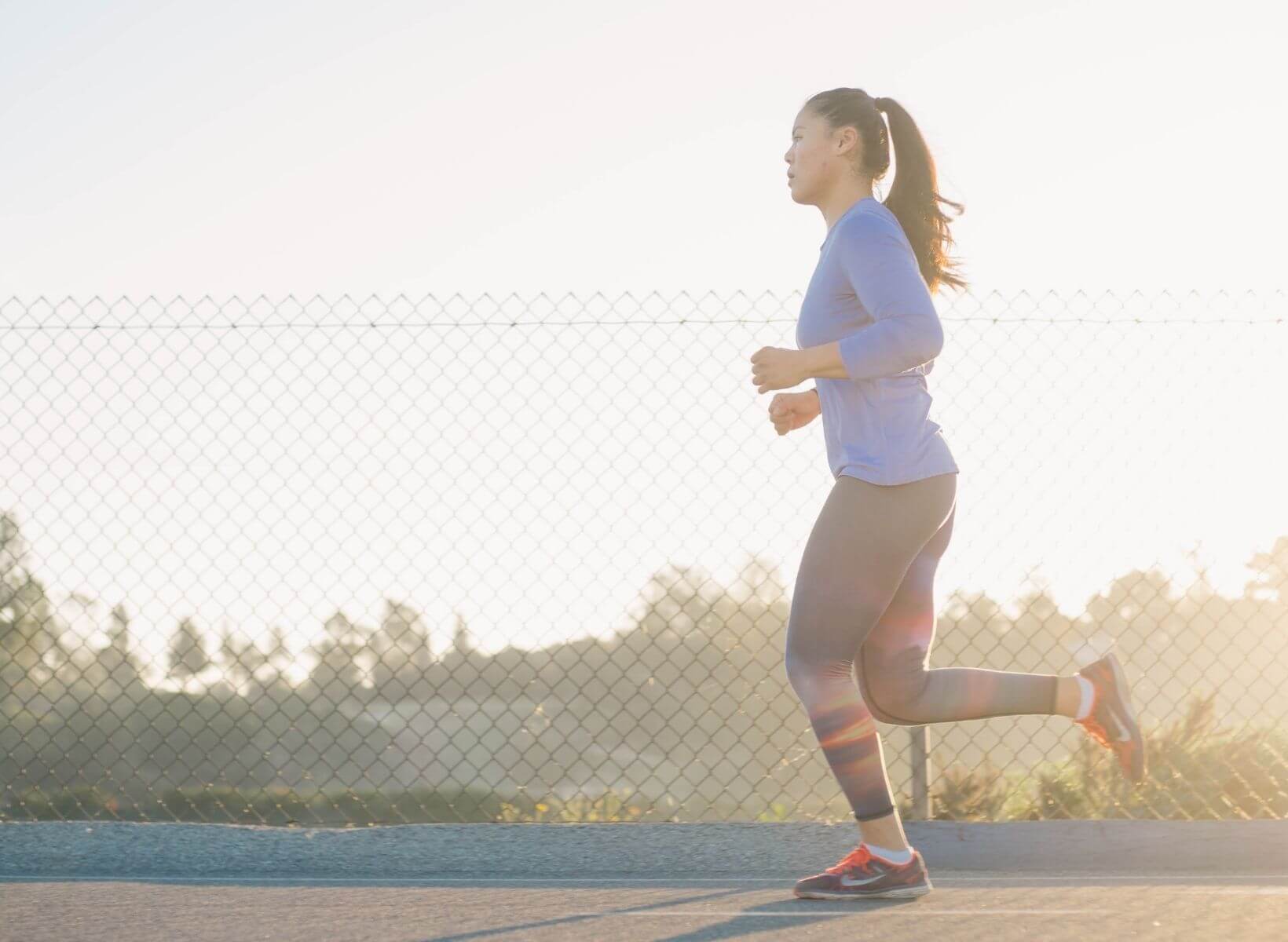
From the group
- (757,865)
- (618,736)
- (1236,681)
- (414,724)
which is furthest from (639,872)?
(1236,681)

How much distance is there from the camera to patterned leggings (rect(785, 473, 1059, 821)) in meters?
2.74

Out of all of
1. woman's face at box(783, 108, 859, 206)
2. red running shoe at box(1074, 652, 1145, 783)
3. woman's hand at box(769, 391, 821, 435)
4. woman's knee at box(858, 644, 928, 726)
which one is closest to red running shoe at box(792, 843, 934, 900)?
woman's knee at box(858, 644, 928, 726)

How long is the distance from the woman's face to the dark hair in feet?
0.16

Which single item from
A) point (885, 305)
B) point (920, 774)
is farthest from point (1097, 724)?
point (885, 305)

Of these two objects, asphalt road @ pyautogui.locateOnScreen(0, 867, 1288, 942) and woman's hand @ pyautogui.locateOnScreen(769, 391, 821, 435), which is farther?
woman's hand @ pyautogui.locateOnScreen(769, 391, 821, 435)

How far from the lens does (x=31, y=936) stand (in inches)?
102

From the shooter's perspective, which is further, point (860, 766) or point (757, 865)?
point (757, 865)

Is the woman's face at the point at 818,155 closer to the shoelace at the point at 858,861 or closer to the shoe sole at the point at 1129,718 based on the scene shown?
the shoe sole at the point at 1129,718

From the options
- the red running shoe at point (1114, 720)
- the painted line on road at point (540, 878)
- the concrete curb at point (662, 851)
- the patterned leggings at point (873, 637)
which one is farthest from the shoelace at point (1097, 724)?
the concrete curb at point (662, 851)

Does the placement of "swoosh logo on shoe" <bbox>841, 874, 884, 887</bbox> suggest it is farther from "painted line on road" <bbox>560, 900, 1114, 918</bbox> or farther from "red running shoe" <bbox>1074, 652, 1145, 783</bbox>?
"red running shoe" <bbox>1074, 652, 1145, 783</bbox>

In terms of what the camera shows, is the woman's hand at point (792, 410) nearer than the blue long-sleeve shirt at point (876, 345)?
No

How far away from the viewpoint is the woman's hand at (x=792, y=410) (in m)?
3.08

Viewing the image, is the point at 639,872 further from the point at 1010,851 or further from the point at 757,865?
the point at 1010,851

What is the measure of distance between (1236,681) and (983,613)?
0.80 meters
